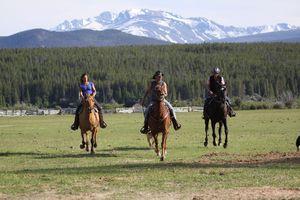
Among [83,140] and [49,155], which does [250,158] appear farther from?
[49,155]

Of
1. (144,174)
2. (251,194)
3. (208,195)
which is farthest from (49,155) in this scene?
(251,194)

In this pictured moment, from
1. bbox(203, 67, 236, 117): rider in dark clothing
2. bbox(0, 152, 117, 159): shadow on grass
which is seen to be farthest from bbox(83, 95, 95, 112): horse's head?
bbox(203, 67, 236, 117): rider in dark clothing

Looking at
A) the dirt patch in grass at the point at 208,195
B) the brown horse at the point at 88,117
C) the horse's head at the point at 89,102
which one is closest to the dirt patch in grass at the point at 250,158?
the brown horse at the point at 88,117

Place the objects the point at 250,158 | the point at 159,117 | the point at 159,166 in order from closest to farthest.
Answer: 1. the point at 159,166
2. the point at 250,158
3. the point at 159,117

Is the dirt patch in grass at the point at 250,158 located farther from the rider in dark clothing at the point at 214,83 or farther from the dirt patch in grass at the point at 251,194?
the dirt patch in grass at the point at 251,194

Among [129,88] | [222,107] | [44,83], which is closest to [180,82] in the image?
[129,88]

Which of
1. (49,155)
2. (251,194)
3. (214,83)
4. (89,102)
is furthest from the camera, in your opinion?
(214,83)

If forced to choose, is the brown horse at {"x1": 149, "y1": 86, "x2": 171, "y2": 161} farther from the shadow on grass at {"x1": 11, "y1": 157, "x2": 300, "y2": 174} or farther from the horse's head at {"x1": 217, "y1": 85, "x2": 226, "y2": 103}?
the horse's head at {"x1": 217, "y1": 85, "x2": 226, "y2": 103}

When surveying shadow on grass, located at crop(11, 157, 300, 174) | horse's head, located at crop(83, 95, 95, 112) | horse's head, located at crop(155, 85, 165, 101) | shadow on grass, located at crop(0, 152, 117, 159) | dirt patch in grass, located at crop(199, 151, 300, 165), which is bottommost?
shadow on grass, located at crop(0, 152, 117, 159)

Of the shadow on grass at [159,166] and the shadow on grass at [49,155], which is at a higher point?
the shadow on grass at [159,166]

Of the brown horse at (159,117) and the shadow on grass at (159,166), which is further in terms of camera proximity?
the brown horse at (159,117)

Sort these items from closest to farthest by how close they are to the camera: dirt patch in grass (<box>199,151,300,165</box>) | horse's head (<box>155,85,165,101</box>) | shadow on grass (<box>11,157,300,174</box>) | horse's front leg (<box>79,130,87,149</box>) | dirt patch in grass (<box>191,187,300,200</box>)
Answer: dirt patch in grass (<box>191,187,300,200</box>)
shadow on grass (<box>11,157,300,174</box>)
dirt patch in grass (<box>199,151,300,165</box>)
horse's head (<box>155,85,165,101</box>)
horse's front leg (<box>79,130,87,149</box>)

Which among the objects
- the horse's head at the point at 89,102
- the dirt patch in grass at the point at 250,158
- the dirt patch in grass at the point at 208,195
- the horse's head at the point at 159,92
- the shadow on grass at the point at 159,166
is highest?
the horse's head at the point at 159,92

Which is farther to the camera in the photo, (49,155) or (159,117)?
(49,155)
